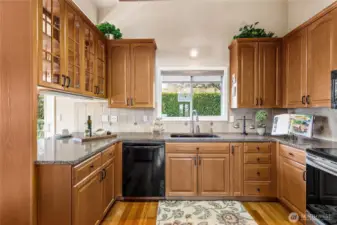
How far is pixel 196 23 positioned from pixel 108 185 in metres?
2.92

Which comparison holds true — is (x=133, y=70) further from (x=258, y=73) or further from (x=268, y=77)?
(x=268, y=77)

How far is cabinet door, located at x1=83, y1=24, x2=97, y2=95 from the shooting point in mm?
2820

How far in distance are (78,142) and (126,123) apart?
1.28 meters

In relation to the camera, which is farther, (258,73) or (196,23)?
(196,23)

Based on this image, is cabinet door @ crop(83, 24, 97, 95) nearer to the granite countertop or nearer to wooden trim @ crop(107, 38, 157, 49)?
wooden trim @ crop(107, 38, 157, 49)

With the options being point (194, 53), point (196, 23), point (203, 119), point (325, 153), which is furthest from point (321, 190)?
point (196, 23)

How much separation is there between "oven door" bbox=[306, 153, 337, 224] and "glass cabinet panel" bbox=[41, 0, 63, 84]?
2.53 m

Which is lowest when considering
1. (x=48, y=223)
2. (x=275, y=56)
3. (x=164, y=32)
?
(x=48, y=223)

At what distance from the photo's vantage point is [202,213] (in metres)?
2.88

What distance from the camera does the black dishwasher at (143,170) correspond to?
3215 millimetres

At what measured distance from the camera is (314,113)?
3.27 metres

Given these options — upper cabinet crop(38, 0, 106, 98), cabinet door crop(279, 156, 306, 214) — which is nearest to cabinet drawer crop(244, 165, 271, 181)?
cabinet door crop(279, 156, 306, 214)

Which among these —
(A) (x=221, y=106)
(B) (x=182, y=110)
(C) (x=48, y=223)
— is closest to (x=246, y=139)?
(A) (x=221, y=106)

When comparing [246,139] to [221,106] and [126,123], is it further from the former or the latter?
[126,123]
